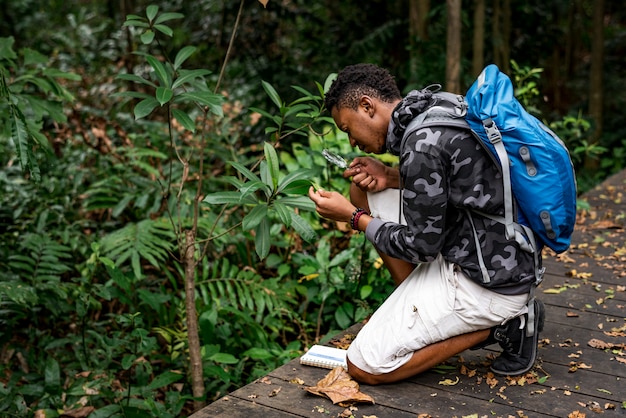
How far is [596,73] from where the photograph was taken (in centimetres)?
784

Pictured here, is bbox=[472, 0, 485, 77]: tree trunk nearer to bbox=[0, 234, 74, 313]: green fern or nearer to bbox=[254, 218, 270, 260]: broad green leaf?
bbox=[0, 234, 74, 313]: green fern

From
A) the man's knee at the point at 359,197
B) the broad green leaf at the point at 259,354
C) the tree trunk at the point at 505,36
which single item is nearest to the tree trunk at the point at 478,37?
the tree trunk at the point at 505,36

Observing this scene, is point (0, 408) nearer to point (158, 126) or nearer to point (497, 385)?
point (497, 385)

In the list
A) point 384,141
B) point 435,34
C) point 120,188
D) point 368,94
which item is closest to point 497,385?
point 384,141

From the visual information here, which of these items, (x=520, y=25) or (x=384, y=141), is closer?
(x=384, y=141)

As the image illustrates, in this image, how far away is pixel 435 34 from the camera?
6.56 m

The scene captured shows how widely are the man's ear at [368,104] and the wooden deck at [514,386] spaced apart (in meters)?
1.00

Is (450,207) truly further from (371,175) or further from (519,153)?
(371,175)

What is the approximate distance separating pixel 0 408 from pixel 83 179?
2.39m

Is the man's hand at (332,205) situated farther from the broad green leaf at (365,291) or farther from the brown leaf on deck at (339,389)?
the broad green leaf at (365,291)

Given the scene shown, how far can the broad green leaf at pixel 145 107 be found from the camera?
246 cm

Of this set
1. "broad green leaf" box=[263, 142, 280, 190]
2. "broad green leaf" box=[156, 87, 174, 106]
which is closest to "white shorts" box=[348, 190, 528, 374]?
"broad green leaf" box=[263, 142, 280, 190]

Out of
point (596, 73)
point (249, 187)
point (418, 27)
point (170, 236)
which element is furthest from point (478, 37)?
point (249, 187)

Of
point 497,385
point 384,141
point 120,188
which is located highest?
point 384,141
